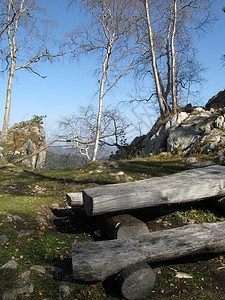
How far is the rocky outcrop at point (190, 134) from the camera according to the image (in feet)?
36.5

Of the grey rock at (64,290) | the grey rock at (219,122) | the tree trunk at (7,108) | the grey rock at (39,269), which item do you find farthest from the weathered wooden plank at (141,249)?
the tree trunk at (7,108)

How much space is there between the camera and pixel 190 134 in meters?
12.1

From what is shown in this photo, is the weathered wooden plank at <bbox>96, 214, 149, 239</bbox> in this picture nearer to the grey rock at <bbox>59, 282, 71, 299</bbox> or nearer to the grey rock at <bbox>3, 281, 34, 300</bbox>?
the grey rock at <bbox>59, 282, 71, 299</bbox>

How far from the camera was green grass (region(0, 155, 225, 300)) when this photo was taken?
317cm

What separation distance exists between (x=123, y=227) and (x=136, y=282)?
3.71 ft

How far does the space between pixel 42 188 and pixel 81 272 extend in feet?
16.1

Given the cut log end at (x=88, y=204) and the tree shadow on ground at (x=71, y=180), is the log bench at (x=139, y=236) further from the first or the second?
the tree shadow on ground at (x=71, y=180)

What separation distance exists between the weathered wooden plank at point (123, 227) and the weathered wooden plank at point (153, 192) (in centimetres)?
19

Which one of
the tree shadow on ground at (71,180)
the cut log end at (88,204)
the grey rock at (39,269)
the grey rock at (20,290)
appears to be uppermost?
the tree shadow on ground at (71,180)

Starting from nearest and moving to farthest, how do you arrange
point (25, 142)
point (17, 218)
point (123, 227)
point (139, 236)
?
1. point (139, 236)
2. point (123, 227)
3. point (17, 218)
4. point (25, 142)

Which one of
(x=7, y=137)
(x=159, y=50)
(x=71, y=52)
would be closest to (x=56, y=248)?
(x=7, y=137)

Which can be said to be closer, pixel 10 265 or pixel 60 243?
pixel 10 265

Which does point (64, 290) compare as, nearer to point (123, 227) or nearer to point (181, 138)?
point (123, 227)

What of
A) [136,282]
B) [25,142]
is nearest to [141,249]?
[136,282]
